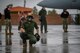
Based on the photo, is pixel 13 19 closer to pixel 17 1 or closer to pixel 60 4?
pixel 17 1

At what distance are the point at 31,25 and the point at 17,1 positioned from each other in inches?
1108

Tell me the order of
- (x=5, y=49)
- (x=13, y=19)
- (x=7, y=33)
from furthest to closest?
(x=13, y=19), (x=7, y=33), (x=5, y=49)

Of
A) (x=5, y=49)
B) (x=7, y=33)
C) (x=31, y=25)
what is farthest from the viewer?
(x=7, y=33)

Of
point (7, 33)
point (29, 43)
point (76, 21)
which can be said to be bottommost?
point (76, 21)

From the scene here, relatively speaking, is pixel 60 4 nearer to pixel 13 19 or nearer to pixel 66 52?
pixel 13 19

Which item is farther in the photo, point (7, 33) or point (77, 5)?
point (77, 5)

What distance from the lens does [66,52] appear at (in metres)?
13.7

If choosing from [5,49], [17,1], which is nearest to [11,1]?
[17,1]

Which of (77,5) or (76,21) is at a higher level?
(77,5)

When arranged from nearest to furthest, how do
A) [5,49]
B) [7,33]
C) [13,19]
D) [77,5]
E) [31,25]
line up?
[31,25] → [5,49] → [7,33] → [77,5] → [13,19]

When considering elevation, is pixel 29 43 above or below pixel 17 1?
above

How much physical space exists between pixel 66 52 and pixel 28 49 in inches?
62.6

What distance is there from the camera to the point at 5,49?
578 inches

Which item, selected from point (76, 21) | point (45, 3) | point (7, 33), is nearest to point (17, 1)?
point (76, 21)
